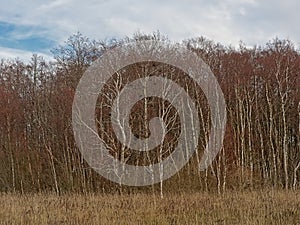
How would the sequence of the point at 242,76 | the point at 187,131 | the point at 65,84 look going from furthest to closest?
the point at 65,84 < the point at 242,76 < the point at 187,131

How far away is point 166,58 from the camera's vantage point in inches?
763

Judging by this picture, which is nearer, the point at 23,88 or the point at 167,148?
the point at 167,148

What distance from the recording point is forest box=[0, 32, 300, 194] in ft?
59.3

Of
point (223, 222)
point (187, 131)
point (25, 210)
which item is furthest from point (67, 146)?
point (223, 222)

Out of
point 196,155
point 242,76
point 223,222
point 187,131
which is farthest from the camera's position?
point 242,76

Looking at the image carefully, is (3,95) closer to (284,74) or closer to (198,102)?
(198,102)

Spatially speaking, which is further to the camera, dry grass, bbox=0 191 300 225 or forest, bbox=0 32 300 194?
forest, bbox=0 32 300 194

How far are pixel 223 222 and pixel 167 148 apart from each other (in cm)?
1104

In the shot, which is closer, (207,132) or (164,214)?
(164,214)

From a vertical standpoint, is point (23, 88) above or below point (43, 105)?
above

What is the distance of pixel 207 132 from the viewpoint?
19.4m

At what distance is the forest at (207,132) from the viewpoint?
59.3ft

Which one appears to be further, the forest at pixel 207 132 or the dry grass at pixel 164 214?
the forest at pixel 207 132

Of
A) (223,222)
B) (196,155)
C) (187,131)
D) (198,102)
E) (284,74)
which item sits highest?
(284,74)
